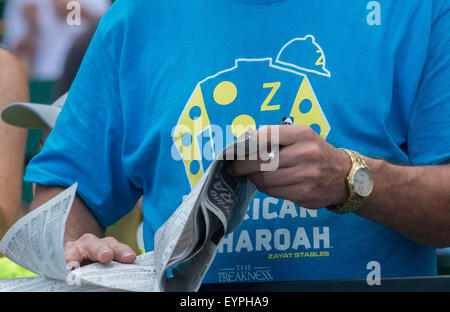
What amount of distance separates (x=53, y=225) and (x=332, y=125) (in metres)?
0.61

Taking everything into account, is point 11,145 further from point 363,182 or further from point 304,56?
point 363,182

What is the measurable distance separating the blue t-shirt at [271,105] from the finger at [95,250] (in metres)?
0.22

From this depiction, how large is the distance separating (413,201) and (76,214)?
2.59ft

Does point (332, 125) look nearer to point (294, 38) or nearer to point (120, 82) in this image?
point (294, 38)

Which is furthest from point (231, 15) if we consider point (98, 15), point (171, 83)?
point (98, 15)

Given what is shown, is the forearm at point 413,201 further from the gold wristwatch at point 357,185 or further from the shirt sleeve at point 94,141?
the shirt sleeve at point 94,141

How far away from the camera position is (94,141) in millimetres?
1453

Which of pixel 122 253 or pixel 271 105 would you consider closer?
pixel 122 253

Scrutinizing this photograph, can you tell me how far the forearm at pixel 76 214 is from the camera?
139cm

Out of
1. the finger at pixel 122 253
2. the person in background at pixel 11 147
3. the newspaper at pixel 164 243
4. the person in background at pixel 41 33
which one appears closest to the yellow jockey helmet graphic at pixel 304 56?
the newspaper at pixel 164 243

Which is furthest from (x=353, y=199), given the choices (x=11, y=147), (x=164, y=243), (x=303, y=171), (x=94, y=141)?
(x=11, y=147)

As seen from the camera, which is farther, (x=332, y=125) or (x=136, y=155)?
(x=136, y=155)

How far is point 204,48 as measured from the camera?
134 centimetres

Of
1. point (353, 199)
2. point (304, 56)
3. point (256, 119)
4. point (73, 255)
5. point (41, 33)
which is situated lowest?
point (73, 255)
